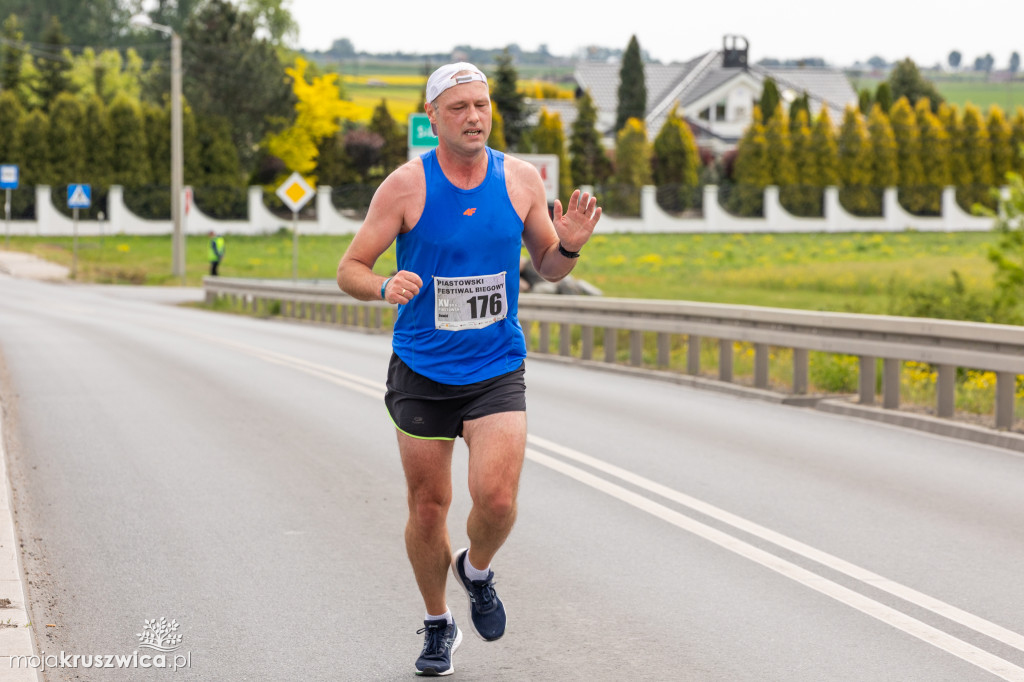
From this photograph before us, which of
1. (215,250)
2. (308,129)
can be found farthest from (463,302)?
(308,129)

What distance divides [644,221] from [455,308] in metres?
67.3

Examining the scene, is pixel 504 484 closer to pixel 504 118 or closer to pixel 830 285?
pixel 830 285

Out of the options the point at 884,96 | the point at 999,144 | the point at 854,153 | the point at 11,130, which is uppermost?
the point at 884,96

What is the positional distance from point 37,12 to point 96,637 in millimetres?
144302

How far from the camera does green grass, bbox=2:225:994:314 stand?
37.8 m

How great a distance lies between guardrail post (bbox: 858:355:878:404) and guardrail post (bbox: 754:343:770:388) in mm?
1652

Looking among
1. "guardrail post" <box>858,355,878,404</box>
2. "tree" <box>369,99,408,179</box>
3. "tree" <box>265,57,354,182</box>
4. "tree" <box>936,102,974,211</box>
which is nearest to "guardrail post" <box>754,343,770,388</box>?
"guardrail post" <box>858,355,878,404</box>

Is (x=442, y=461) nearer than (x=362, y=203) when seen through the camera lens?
Yes

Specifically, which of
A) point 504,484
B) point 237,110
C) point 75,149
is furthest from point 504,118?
point 504,484

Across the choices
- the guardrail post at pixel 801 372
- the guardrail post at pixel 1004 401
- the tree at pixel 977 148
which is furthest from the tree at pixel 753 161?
the guardrail post at pixel 1004 401

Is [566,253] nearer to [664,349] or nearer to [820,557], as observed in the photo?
[820,557]

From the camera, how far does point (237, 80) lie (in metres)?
76.7

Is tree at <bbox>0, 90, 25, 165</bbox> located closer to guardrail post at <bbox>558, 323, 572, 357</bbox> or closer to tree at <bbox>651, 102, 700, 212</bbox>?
tree at <bbox>651, 102, 700, 212</bbox>

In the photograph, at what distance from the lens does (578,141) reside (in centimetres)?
8512
